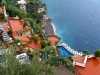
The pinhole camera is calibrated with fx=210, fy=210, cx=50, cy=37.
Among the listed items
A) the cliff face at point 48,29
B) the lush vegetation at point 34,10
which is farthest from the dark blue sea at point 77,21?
the lush vegetation at point 34,10

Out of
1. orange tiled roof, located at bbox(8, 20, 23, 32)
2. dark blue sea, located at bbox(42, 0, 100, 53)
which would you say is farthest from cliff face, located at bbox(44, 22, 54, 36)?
orange tiled roof, located at bbox(8, 20, 23, 32)

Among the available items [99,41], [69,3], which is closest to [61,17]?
[69,3]

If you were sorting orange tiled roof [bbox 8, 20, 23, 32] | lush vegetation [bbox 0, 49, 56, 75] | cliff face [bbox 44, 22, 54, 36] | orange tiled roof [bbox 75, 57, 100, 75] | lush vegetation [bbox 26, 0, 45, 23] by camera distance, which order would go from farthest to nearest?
lush vegetation [bbox 26, 0, 45, 23] < cliff face [bbox 44, 22, 54, 36] < orange tiled roof [bbox 8, 20, 23, 32] < orange tiled roof [bbox 75, 57, 100, 75] < lush vegetation [bbox 0, 49, 56, 75]

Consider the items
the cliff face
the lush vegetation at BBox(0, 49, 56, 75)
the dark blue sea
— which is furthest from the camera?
the dark blue sea

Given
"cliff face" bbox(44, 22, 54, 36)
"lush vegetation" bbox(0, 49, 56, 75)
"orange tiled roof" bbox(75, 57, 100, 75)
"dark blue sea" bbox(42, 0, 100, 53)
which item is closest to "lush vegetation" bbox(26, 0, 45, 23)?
"cliff face" bbox(44, 22, 54, 36)

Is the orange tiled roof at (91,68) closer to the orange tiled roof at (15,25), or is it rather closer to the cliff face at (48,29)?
the orange tiled roof at (15,25)

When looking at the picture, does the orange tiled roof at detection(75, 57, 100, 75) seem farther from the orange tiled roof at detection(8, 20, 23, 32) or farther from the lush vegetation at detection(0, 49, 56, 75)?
the lush vegetation at detection(0, 49, 56, 75)

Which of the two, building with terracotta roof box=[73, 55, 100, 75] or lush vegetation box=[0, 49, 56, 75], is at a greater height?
lush vegetation box=[0, 49, 56, 75]

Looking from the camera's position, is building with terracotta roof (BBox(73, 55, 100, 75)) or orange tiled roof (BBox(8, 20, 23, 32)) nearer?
building with terracotta roof (BBox(73, 55, 100, 75))

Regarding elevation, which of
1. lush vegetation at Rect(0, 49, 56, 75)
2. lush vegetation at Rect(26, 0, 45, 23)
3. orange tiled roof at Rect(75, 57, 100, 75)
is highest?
lush vegetation at Rect(26, 0, 45, 23)
